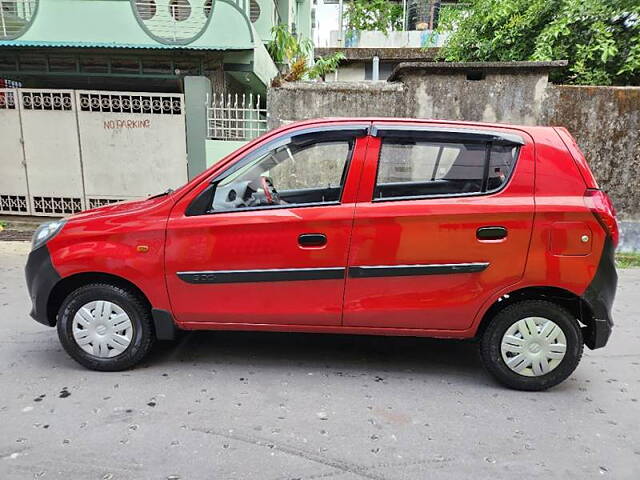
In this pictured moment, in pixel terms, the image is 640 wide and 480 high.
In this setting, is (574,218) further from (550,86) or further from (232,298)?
(550,86)

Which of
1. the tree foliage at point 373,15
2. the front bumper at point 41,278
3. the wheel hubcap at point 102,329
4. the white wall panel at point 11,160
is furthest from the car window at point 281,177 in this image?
the tree foliage at point 373,15

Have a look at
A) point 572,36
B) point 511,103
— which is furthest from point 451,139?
point 572,36

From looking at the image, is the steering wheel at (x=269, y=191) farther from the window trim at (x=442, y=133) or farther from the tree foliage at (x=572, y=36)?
the tree foliage at (x=572, y=36)

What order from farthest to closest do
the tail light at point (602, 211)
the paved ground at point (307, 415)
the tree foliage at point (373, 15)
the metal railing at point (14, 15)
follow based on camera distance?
1. the tree foliage at point (373, 15)
2. the metal railing at point (14, 15)
3. the tail light at point (602, 211)
4. the paved ground at point (307, 415)

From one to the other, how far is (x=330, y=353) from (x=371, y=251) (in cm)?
112

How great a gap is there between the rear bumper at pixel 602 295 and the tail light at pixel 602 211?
6 cm

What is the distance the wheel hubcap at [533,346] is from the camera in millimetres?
3166

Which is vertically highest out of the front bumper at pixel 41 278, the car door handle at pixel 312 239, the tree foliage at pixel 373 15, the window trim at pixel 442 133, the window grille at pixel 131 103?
the tree foliage at pixel 373 15

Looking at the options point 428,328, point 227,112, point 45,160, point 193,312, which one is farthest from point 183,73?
point 428,328

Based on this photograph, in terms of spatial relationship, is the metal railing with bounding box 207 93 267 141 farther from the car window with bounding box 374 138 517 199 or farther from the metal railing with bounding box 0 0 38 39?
the car window with bounding box 374 138 517 199

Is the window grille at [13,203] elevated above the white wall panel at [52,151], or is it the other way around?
the white wall panel at [52,151]

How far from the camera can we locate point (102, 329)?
3.35 meters

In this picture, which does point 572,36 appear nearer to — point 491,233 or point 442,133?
point 442,133

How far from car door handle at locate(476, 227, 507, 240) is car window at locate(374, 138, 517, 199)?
0.27m
